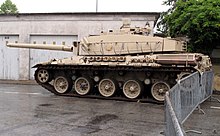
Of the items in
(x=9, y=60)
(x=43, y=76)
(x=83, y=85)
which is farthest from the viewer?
(x=9, y=60)

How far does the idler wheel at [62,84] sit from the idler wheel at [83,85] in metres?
0.34

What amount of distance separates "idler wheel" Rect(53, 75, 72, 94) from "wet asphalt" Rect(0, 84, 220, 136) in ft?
4.87

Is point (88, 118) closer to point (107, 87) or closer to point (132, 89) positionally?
point (132, 89)

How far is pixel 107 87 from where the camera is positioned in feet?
42.4

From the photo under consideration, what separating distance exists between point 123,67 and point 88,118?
12.9 feet

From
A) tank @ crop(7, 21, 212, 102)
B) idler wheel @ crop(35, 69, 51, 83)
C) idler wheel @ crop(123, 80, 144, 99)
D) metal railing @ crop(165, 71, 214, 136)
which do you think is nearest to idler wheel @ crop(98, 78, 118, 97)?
tank @ crop(7, 21, 212, 102)

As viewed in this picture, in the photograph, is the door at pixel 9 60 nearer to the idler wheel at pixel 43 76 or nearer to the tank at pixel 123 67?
the idler wheel at pixel 43 76

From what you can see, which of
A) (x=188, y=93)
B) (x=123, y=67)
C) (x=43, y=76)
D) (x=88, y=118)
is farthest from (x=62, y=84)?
(x=188, y=93)

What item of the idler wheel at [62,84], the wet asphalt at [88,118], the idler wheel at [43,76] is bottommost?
the wet asphalt at [88,118]

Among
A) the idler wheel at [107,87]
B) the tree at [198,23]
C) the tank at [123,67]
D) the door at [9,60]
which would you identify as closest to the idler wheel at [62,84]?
the tank at [123,67]

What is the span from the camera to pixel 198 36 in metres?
16.2

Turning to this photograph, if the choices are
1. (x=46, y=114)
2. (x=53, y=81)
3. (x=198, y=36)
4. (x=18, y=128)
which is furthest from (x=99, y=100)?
(x=198, y=36)

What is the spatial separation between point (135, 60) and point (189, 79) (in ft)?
11.5

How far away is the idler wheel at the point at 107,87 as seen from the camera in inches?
504
